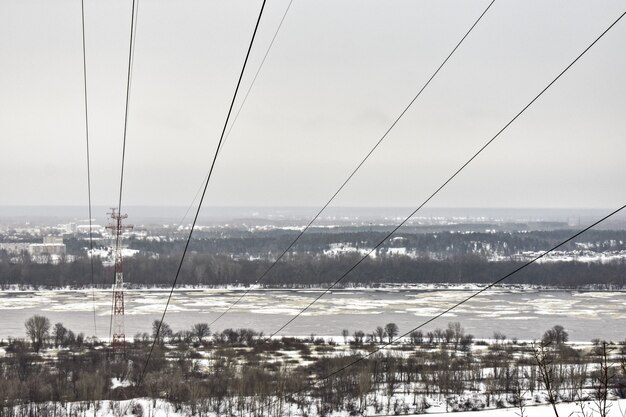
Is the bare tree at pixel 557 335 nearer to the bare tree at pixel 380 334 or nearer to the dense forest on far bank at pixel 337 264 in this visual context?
the bare tree at pixel 380 334

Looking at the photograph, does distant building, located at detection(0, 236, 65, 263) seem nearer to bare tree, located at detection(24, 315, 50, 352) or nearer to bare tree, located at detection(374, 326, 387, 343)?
bare tree, located at detection(24, 315, 50, 352)

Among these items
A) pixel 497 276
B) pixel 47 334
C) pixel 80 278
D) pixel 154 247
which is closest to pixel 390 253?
pixel 497 276

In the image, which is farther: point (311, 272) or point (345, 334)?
point (311, 272)

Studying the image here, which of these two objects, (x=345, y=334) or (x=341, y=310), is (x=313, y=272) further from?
(x=345, y=334)

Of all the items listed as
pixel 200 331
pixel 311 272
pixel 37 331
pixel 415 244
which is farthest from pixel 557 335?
pixel 415 244

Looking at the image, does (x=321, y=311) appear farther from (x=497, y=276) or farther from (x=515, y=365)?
(x=497, y=276)

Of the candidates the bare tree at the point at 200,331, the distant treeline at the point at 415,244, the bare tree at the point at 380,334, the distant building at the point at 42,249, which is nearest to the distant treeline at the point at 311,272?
the distant building at the point at 42,249
